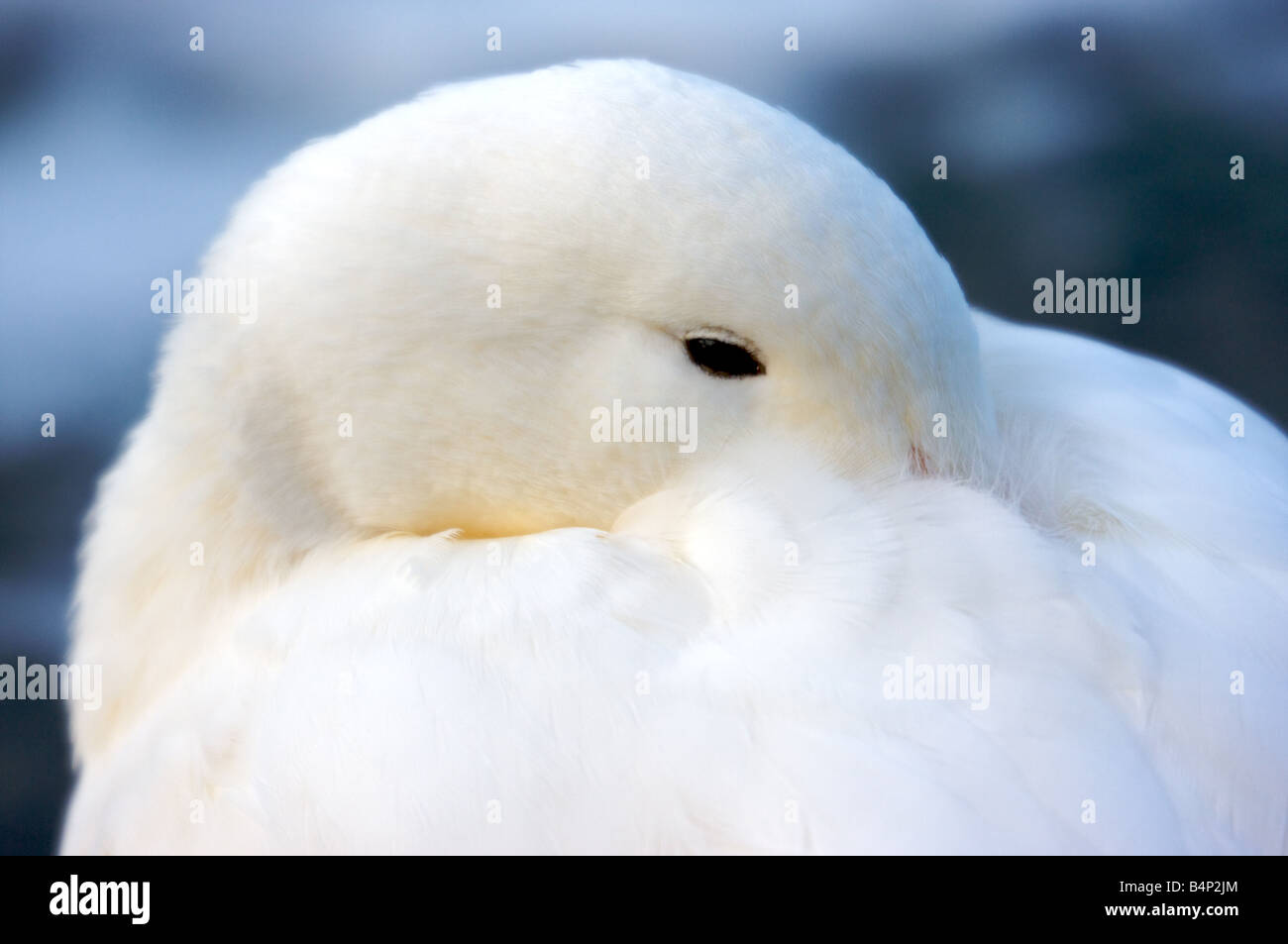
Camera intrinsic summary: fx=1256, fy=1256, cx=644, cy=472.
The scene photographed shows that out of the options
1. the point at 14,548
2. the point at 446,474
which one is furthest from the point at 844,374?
the point at 14,548

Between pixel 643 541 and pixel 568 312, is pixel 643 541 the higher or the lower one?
the lower one

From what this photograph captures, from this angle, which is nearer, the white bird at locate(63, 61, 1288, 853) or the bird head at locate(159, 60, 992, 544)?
the white bird at locate(63, 61, 1288, 853)

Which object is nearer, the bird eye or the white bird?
the white bird

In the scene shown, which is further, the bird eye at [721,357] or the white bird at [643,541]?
the bird eye at [721,357]

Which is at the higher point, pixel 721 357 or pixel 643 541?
pixel 721 357

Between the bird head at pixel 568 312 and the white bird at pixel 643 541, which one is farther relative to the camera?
the bird head at pixel 568 312
